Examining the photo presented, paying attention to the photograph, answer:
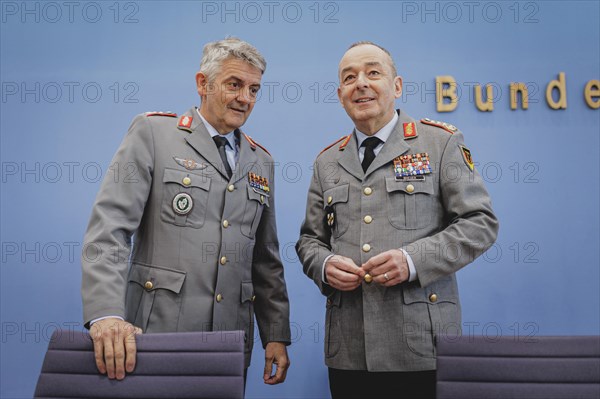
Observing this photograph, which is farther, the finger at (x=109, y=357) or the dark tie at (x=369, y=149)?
the dark tie at (x=369, y=149)

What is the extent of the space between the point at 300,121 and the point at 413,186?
115cm

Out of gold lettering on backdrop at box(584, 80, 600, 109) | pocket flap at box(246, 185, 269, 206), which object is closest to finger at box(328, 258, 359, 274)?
pocket flap at box(246, 185, 269, 206)

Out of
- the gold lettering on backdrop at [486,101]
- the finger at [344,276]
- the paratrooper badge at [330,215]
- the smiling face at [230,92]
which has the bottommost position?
the finger at [344,276]

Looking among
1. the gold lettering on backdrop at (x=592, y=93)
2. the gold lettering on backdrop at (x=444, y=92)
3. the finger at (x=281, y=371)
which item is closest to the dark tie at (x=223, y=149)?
the finger at (x=281, y=371)

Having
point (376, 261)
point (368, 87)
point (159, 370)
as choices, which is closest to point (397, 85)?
point (368, 87)

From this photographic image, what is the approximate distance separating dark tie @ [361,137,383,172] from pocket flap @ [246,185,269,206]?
1.16ft

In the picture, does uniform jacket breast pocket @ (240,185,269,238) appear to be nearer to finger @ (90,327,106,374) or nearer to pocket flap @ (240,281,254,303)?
pocket flap @ (240,281,254,303)

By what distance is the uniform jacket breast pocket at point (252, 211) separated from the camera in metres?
1.74

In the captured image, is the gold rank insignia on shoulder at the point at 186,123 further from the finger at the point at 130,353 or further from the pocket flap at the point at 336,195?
the finger at the point at 130,353

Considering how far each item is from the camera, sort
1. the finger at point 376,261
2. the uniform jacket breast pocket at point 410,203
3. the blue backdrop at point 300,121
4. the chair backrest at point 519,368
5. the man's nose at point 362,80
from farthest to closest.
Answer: the blue backdrop at point 300,121 → the man's nose at point 362,80 → the uniform jacket breast pocket at point 410,203 → the finger at point 376,261 → the chair backrest at point 519,368

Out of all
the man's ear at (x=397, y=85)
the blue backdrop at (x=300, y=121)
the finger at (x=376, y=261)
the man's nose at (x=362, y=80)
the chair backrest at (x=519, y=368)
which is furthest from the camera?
the blue backdrop at (x=300, y=121)

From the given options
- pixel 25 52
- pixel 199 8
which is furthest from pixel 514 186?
pixel 25 52

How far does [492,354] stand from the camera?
1178mm

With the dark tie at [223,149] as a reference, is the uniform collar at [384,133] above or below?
above
